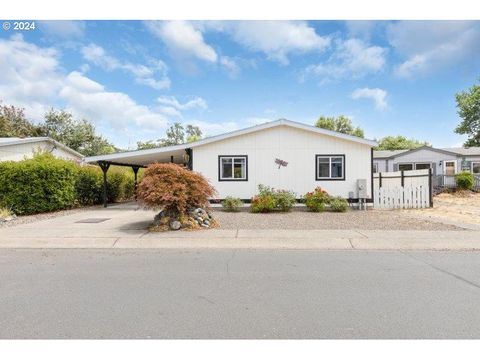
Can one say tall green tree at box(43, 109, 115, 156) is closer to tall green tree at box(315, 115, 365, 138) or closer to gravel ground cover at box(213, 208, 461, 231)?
gravel ground cover at box(213, 208, 461, 231)

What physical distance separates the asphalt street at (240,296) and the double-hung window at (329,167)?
8.32 m

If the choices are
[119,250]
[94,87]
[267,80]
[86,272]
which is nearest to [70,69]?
[94,87]

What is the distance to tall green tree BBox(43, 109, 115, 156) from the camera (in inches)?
1369

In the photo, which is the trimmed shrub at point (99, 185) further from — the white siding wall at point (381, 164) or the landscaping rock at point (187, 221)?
the white siding wall at point (381, 164)

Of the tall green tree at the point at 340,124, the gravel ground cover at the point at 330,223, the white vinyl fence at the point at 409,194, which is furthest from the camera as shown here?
the tall green tree at the point at 340,124

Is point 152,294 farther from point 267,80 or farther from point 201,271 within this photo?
point 267,80

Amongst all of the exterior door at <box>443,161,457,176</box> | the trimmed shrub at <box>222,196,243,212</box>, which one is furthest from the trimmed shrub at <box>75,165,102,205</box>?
the exterior door at <box>443,161,457,176</box>

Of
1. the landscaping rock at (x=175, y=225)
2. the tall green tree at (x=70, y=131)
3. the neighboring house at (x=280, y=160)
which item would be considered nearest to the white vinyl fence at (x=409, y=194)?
the neighboring house at (x=280, y=160)

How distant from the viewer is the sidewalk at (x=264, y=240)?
24.0 ft

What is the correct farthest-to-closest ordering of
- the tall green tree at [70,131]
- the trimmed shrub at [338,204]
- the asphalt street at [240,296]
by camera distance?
the tall green tree at [70,131] → the trimmed shrub at [338,204] → the asphalt street at [240,296]

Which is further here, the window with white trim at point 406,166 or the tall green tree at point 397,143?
the tall green tree at point 397,143

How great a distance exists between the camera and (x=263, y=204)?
1319 centimetres

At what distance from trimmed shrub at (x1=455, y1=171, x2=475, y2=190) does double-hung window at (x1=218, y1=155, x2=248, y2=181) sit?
19.1 meters

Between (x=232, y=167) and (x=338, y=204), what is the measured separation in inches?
206
